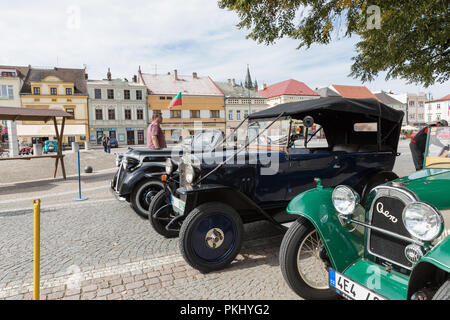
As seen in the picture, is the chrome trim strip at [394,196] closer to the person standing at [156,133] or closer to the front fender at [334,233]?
the front fender at [334,233]

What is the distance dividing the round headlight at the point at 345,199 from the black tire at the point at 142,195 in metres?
3.60

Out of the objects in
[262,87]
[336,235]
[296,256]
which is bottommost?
[296,256]

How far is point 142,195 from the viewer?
17.6 ft

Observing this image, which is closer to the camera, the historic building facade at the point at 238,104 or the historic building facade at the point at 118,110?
the historic building facade at the point at 118,110

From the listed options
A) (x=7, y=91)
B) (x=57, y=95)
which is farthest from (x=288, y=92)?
(x=7, y=91)

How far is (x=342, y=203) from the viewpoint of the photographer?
2.53 metres

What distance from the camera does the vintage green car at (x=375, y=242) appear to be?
6.14 feet

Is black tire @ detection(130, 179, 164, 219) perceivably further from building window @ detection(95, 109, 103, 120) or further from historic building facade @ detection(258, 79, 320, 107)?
historic building facade @ detection(258, 79, 320, 107)

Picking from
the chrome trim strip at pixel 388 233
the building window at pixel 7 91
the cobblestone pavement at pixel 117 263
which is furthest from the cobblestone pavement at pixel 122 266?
the building window at pixel 7 91

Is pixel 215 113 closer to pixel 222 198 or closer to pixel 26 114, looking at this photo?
pixel 26 114
